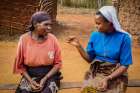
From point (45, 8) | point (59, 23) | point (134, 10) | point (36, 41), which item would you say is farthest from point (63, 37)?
point (36, 41)

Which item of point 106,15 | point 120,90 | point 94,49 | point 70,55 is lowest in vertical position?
point 70,55

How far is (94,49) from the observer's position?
185 inches

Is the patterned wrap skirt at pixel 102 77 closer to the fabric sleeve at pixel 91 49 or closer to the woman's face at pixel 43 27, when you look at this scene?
the fabric sleeve at pixel 91 49

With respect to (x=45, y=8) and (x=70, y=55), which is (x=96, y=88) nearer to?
(x=70, y=55)

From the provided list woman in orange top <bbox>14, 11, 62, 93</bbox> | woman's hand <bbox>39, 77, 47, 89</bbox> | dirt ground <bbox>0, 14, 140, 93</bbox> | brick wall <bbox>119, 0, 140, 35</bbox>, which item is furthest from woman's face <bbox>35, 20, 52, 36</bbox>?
brick wall <bbox>119, 0, 140, 35</bbox>

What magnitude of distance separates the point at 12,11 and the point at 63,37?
201 centimetres

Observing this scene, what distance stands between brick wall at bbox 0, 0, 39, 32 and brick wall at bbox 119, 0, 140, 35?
11.1ft

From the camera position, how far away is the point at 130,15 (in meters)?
15.2

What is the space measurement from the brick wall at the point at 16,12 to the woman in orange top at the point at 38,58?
9.55 metres

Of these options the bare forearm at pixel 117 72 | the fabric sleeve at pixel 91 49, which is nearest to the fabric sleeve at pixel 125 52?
the bare forearm at pixel 117 72

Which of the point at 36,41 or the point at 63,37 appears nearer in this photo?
the point at 36,41

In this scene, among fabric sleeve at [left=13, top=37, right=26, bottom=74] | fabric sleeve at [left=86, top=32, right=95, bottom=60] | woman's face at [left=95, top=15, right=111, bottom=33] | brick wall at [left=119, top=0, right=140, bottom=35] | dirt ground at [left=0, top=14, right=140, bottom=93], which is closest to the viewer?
woman's face at [left=95, top=15, right=111, bottom=33]

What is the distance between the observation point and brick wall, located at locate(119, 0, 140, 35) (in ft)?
48.9

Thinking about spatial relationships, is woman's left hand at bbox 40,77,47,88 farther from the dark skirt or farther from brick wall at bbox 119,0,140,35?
brick wall at bbox 119,0,140,35
